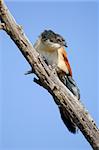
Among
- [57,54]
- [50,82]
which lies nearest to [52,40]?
[57,54]

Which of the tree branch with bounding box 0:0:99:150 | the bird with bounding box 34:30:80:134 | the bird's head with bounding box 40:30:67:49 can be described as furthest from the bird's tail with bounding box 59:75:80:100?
the tree branch with bounding box 0:0:99:150

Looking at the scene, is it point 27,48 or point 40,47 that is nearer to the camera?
point 27,48

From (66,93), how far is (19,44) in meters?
0.92

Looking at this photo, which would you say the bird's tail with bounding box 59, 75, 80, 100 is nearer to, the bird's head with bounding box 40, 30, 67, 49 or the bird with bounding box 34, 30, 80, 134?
the bird with bounding box 34, 30, 80, 134

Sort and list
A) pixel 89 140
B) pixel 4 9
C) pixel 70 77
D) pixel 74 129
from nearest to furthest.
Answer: pixel 4 9 < pixel 89 140 < pixel 74 129 < pixel 70 77

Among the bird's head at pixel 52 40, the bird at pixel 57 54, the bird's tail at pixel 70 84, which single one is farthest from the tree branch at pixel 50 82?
the bird's head at pixel 52 40

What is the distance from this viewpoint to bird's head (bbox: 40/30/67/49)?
21.3 ft

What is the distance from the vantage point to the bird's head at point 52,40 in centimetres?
650

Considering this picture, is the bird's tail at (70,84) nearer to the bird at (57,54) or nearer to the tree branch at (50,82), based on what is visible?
the bird at (57,54)

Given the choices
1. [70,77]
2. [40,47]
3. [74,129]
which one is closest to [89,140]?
[74,129]

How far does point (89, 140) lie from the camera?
560cm

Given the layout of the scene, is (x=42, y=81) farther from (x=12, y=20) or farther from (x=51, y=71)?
(x=12, y=20)

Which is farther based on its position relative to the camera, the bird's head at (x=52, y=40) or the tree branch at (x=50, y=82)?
the bird's head at (x=52, y=40)

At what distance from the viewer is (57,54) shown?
22.1 feet
